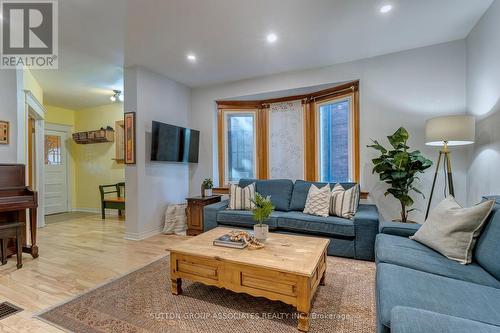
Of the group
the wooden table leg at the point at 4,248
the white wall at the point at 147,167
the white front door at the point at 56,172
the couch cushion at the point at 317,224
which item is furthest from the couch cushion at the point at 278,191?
the white front door at the point at 56,172

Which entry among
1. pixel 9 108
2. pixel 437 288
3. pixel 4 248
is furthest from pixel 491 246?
pixel 9 108

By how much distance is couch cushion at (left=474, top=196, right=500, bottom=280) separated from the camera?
1.52 m

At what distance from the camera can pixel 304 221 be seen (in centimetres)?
308

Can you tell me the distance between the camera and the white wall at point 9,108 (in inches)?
122

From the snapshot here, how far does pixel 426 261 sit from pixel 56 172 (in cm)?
741

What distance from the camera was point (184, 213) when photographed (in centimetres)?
421

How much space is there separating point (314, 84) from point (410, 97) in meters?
1.33

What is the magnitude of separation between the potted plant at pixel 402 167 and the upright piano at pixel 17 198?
4.29 meters

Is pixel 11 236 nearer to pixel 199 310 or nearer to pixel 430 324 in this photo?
pixel 199 310

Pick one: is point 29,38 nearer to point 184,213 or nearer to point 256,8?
point 256,8

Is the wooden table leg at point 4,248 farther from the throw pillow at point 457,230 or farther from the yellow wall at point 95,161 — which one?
the throw pillow at point 457,230

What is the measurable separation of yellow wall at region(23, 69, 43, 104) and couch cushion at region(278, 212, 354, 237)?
4.34 m

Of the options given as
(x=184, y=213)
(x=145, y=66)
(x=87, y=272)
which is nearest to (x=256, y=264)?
(x=87, y=272)

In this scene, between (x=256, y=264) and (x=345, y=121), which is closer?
(x=256, y=264)
